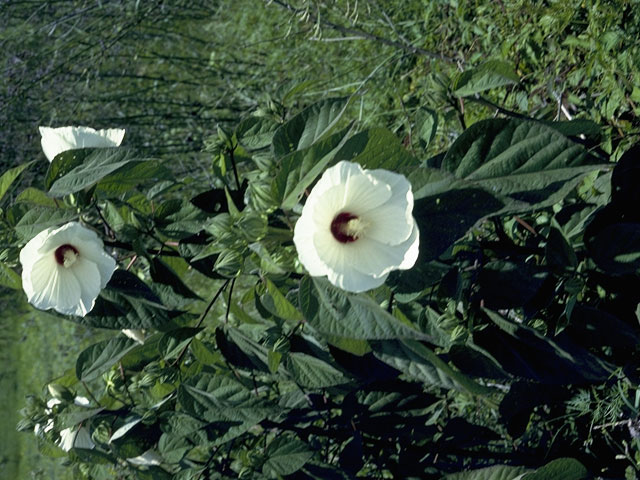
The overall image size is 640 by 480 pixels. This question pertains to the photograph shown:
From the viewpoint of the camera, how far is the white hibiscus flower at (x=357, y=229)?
66cm

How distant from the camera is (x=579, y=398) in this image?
1198 millimetres

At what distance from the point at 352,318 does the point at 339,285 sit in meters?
0.05

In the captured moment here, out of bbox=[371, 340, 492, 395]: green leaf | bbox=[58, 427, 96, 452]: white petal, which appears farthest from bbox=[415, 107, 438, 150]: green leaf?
bbox=[58, 427, 96, 452]: white petal

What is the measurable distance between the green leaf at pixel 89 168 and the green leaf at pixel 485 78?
1.33 ft

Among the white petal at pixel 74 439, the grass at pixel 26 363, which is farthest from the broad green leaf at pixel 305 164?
the grass at pixel 26 363

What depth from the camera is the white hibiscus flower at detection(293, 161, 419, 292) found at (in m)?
0.66

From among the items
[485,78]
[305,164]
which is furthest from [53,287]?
[485,78]

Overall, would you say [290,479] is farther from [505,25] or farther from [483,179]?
[505,25]

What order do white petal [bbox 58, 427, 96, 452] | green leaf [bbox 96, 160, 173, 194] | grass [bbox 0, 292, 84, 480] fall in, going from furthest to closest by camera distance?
grass [bbox 0, 292, 84, 480] < white petal [bbox 58, 427, 96, 452] < green leaf [bbox 96, 160, 173, 194]

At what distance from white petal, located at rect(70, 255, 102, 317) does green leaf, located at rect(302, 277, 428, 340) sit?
0.87 feet

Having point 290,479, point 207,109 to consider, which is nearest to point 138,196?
point 290,479

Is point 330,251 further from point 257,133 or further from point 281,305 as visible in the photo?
point 257,133

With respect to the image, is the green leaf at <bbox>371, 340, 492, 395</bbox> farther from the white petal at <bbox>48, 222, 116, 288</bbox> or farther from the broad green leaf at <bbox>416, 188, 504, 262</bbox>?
Result: the white petal at <bbox>48, 222, 116, 288</bbox>

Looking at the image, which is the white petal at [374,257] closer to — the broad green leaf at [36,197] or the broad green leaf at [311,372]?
the broad green leaf at [311,372]
